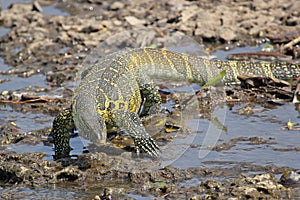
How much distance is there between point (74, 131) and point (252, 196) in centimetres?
333

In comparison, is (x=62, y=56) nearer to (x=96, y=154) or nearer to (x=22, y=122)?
(x=22, y=122)

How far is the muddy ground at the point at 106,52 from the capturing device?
7.90 m

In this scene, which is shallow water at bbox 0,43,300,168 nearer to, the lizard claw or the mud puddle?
the lizard claw

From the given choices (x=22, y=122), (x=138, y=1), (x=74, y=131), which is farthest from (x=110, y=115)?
(x=138, y=1)

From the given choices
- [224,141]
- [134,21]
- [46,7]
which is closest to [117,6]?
[134,21]

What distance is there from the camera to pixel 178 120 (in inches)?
408

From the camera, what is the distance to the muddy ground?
790 centimetres

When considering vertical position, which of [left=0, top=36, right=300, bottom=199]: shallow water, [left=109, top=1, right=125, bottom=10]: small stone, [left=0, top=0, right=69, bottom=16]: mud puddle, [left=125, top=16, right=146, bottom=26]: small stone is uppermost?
[left=109, top=1, right=125, bottom=10]: small stone

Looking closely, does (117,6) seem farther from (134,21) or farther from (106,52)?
(106,52)

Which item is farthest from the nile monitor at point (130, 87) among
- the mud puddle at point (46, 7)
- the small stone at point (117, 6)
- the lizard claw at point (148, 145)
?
the mud puddle at point (46, 7)

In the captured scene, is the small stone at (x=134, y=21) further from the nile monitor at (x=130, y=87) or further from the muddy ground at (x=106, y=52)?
the nile monitor at (x=130, y=87)

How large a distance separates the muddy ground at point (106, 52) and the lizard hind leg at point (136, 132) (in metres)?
0.17

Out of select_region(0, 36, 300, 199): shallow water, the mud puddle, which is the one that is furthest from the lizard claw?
the mud puddle

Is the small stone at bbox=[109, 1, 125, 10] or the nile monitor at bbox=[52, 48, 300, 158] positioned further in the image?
the small stone at bbox=[109, 1, 125, 10]
